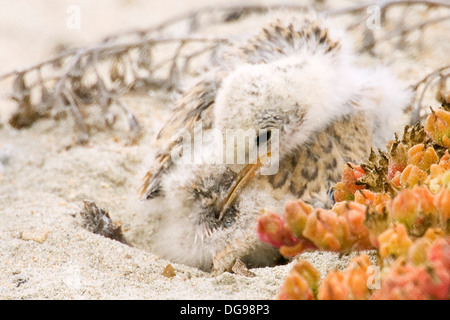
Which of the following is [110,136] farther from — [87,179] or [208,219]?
[208,219]

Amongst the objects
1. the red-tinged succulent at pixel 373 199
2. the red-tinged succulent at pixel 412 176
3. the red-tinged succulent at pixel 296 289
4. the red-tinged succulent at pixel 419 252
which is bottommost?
the red-tinged succulent at pixel 296 289

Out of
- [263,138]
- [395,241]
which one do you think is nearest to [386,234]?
[395,241]

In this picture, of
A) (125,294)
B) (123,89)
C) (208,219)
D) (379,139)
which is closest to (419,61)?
(379,139)

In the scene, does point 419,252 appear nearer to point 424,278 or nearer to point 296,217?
point 424,278

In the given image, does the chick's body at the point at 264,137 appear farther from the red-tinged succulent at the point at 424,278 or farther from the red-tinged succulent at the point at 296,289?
the red-tinged succulent at the point at 424,278

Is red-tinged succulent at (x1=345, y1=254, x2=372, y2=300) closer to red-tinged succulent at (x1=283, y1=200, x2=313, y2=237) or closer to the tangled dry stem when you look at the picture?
red-tinged succulent at (x1=283, y1=200, x2=313, y2=237)

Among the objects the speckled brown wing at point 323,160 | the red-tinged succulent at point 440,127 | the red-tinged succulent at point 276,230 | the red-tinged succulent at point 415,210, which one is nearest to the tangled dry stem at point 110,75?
the speckled brown wing at point 323,160
